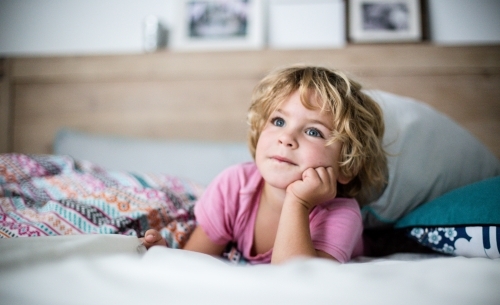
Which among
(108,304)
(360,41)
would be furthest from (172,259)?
(360,41)

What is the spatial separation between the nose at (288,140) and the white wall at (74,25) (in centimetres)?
127

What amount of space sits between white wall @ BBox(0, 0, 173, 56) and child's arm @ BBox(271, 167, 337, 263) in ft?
4.38

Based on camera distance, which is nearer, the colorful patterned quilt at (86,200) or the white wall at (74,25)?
the colorful patterned quilt at (86,200)

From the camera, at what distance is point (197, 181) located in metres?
1.30

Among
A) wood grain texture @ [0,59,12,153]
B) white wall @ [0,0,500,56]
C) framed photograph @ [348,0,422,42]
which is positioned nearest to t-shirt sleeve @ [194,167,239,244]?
framed photograph @ [348,0,422,42]

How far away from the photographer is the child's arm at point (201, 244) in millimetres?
852

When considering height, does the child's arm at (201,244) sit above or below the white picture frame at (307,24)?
below

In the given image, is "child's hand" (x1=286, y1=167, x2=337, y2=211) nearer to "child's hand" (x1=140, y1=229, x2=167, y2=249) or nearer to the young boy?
the young boy

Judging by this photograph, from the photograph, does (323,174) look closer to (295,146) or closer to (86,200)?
(295,146)

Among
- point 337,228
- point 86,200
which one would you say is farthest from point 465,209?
point 86,200

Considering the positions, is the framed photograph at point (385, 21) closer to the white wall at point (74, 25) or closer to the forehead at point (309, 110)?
the white wall at point (74, 25)

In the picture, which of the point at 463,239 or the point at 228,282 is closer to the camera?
the point at 228,282

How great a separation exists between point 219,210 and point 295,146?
237 millimetres

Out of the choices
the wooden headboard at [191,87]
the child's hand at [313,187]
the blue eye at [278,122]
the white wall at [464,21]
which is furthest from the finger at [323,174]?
the white wall at [464,21]
